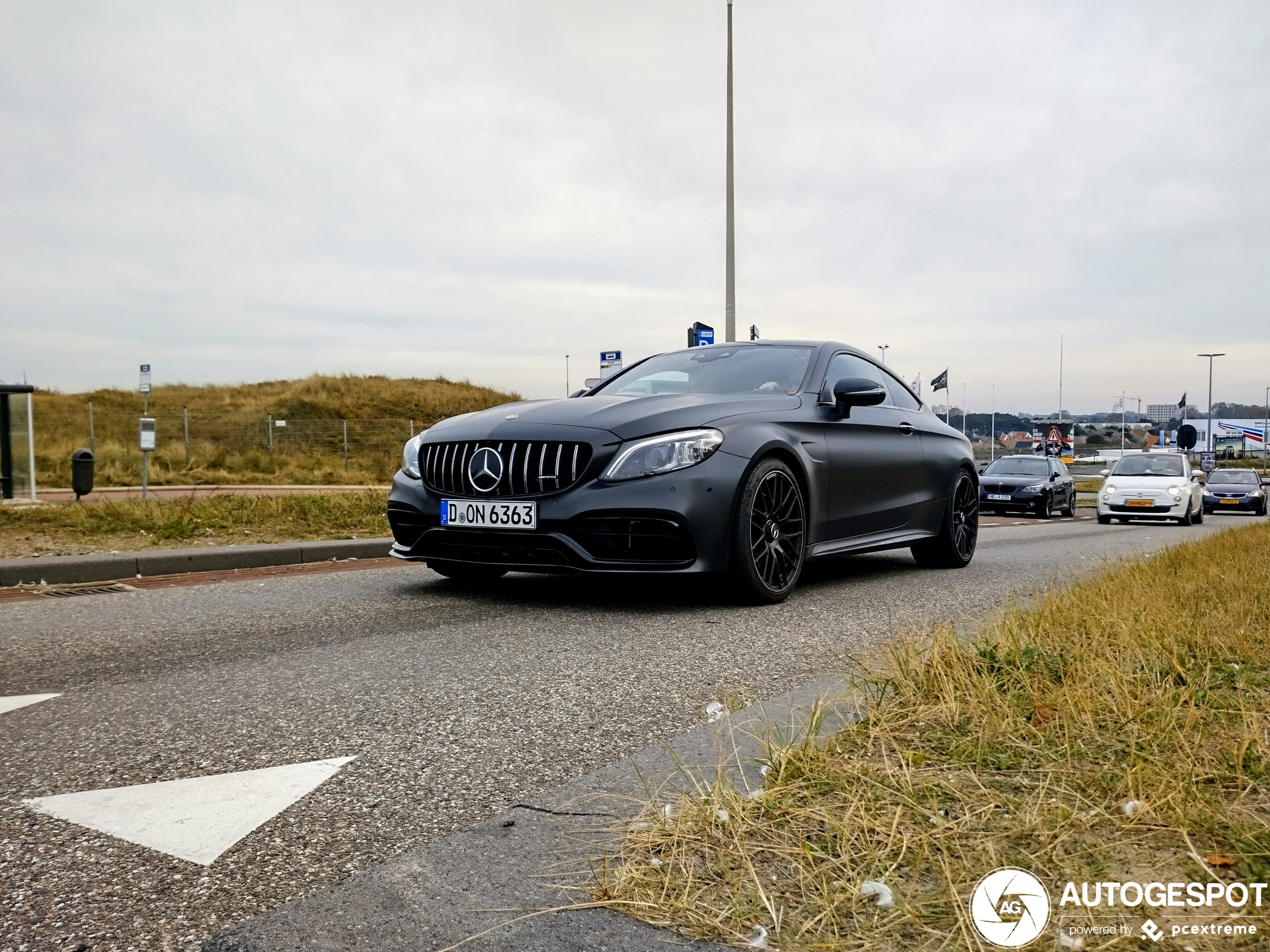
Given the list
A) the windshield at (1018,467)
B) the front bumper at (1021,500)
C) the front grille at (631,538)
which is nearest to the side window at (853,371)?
the front grille at (631,538)

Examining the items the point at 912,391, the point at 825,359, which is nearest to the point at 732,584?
the point at 825,359

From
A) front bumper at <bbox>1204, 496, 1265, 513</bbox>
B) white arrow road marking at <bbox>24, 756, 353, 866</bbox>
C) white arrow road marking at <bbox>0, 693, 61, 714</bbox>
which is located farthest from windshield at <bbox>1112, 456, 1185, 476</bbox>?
white arrow road marking at <bbox>24, 756, 353, 866</bbox>

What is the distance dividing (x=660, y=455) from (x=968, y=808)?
11.3 ft

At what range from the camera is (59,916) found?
1.93 meters

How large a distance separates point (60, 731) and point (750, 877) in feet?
7.96

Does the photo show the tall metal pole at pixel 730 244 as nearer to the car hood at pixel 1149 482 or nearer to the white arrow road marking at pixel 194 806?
the car hood at pixel 1149 482

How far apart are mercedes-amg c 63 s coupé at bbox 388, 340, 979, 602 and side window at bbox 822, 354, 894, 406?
3 centimetres

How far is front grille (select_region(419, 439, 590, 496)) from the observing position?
5.49m

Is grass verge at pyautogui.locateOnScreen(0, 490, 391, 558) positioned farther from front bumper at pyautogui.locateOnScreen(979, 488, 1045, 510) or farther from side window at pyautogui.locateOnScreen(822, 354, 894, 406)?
front bumper at pyautogui.locateOnScreen(979, 488, 1045, 510)

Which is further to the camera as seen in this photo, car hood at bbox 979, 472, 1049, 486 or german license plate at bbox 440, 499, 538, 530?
car hood at bbox 979, 472, 1049, 486

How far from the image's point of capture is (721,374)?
6.75 meters

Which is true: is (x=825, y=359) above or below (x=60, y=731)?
above

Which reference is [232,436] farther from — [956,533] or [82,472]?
[956,533]

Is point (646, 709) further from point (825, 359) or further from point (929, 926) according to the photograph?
point (825, 359)
